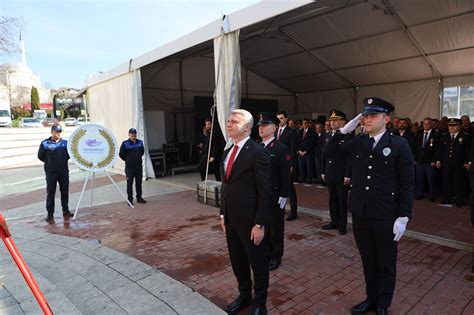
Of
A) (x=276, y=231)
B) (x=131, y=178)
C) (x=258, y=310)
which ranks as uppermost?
(x=131, y=178)

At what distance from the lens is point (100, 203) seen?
292 inches

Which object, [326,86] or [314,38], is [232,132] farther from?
[326,86]

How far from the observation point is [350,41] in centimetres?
962

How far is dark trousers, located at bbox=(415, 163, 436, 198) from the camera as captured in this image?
6.74m

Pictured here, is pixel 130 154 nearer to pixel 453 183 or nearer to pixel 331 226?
pixel 331 226

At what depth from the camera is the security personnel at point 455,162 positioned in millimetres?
6176

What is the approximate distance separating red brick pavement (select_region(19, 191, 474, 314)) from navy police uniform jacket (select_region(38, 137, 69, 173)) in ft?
3.42

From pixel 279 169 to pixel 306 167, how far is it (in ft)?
18.4

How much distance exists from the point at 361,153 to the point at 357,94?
11.5m

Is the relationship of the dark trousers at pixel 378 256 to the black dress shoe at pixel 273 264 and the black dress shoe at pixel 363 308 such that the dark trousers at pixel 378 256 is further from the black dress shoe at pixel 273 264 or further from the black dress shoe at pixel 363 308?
the black dress shoe at pixel 273 264

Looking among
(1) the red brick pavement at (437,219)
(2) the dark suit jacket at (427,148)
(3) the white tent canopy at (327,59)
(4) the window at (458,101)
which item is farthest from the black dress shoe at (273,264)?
(4) the window at (458,101)

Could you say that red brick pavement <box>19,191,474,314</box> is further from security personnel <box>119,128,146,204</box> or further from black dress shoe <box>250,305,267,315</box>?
security personnel <box>119,128,146,204</box>

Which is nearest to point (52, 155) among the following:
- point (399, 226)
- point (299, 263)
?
point (299, 263)

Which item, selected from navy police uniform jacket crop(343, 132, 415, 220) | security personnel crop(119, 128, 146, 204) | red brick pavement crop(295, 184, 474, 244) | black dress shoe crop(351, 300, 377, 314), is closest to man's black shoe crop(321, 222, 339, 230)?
red brick pavement crop(295, 184, 474, 244)
